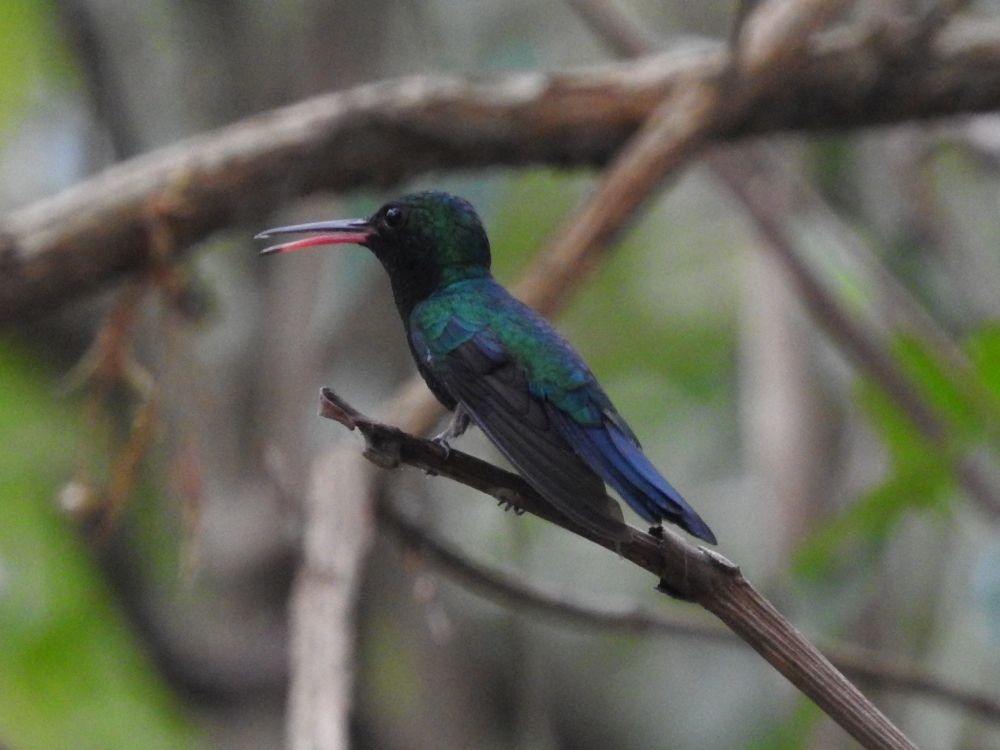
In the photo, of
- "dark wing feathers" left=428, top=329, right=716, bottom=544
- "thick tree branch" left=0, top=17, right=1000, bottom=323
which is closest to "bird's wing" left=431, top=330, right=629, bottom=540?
"dark wing feathers" left=428, top=329, right=716, bottom=544

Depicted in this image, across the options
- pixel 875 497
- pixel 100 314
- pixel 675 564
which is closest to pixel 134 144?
pixel 100 314

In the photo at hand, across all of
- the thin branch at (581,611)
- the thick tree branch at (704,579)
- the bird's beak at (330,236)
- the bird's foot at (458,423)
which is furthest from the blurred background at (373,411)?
the thick tree branch at (704,579)

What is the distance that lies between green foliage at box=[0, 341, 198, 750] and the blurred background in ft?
0.04

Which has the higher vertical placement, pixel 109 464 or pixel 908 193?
pixel 908 193

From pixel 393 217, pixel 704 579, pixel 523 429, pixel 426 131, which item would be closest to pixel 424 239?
pixel 393 217

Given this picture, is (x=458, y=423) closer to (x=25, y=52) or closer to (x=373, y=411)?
(x=373, y=411)

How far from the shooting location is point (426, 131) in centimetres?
361

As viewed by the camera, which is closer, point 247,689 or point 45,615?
point 45,615

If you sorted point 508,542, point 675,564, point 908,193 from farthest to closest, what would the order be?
point 508,542, point 908,193, point 675,564

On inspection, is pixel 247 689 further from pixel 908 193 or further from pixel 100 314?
pixel 908 193

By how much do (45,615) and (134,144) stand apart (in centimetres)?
191

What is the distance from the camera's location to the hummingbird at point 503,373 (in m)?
1.75

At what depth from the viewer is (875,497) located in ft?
11.5

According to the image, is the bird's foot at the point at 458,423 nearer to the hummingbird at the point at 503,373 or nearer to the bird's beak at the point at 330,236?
the hummingbird at the point at 503,373
